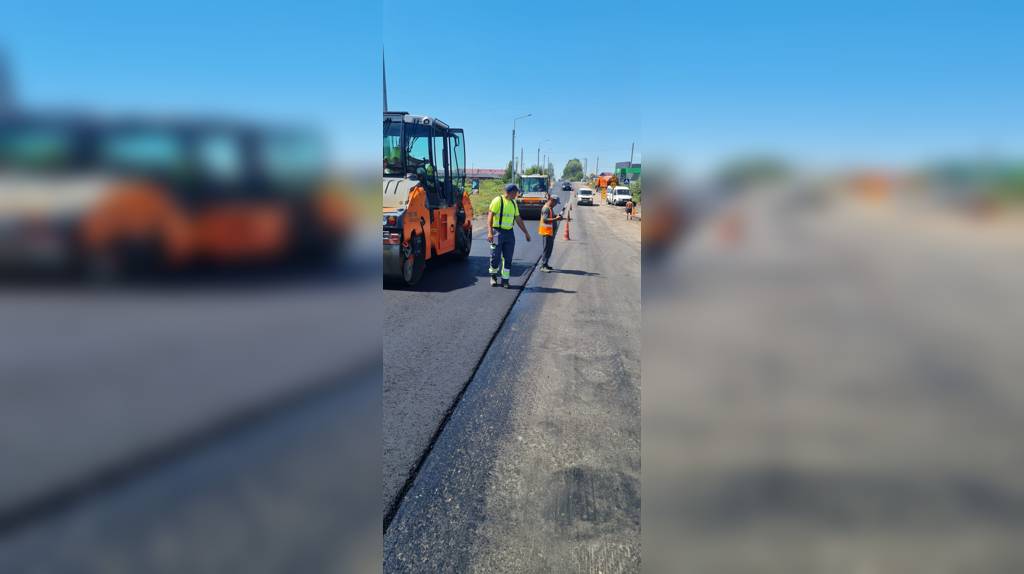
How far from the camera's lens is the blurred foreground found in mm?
1168

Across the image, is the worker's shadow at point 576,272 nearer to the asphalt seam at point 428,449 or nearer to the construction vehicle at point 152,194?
the asphalt seam at point 428,449

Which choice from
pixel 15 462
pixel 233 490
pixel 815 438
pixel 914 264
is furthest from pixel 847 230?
pixel 15 462

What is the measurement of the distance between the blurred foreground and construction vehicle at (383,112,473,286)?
244 inches

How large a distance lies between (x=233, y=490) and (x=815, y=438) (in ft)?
3.82

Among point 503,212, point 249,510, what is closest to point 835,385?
point 249,510

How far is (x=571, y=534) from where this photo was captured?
2.42m

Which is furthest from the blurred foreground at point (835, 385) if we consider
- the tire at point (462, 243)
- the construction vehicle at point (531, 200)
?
the construction vehicle at point (531, 200)

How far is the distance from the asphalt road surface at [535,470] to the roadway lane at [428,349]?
127 millimetres

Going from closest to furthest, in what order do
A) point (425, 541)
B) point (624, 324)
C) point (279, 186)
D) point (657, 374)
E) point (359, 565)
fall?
point (279, 186) → point (359, 565) → point (657, 374) → point (425, 541) → point (624, 324)

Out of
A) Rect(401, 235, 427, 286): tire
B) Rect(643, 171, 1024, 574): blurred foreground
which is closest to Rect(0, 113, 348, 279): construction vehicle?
Rect(643, 171, 1024, 574): blurred foreground

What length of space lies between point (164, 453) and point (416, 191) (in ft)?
23.6

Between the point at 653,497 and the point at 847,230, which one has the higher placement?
the point at 847,230

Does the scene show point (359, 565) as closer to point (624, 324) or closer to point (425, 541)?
point (425, 541)

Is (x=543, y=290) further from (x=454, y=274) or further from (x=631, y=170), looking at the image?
(x=631, y=170)
